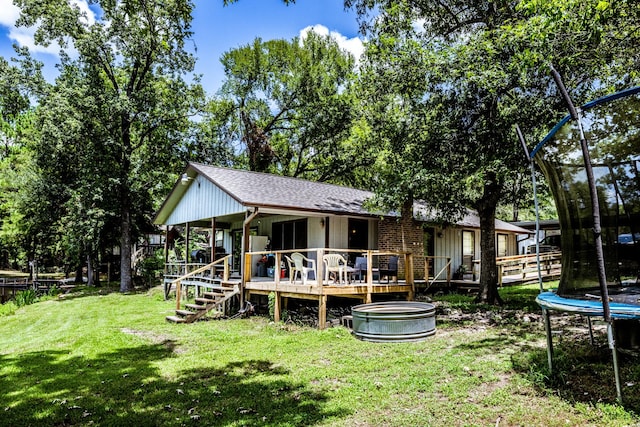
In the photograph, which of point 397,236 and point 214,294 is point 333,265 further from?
point 397,236

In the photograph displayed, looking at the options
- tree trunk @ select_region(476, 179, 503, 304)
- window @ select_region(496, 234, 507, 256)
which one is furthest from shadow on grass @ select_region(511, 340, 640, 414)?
window @ select_region(496, 234, 507, 256)

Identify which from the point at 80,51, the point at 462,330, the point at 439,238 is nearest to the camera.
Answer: the point at 462,330

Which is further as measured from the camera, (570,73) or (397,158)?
(397,158)

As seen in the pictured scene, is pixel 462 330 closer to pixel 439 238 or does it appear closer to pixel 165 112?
pixel 439 238

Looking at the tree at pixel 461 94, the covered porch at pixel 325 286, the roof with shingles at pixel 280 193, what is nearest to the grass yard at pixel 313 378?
the covered porch at pixel 325 286

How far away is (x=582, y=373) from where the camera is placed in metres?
5.48

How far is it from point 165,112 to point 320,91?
381 inches

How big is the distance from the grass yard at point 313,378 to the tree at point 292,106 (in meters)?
17.7

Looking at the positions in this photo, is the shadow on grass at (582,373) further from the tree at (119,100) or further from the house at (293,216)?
the tree at (119,100)

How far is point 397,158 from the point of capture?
12477 mm

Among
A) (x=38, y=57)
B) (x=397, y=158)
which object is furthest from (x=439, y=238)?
(x=38, y=57)

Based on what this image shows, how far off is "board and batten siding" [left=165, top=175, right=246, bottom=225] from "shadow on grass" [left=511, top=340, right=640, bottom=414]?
26.8ft

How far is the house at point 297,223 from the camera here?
40.0 ft

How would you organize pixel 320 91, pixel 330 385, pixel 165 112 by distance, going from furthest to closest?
1. pixel 320 91
2. pixel 165 112
3. pixel 330 385
